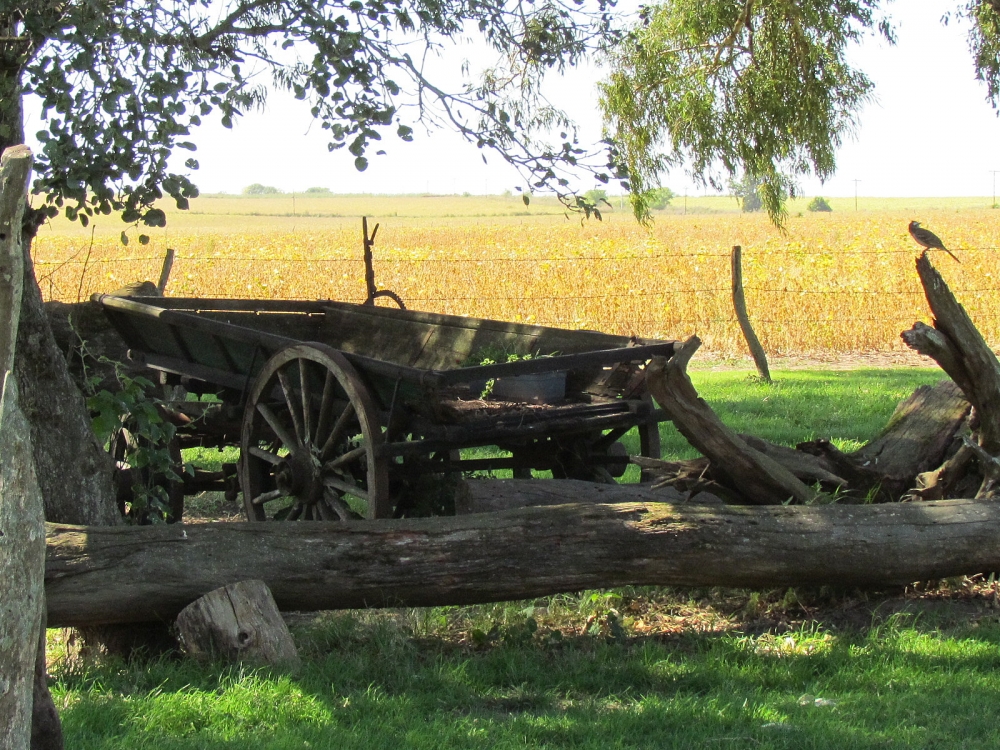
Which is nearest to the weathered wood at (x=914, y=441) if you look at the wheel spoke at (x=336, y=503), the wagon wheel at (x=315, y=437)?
the wagon wheel at (x=315, y=437)

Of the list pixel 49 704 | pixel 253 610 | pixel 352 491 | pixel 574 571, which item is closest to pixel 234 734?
pixel 253 610

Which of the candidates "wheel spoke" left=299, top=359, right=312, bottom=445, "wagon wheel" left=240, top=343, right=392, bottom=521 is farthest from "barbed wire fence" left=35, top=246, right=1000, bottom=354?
"wheel spoke" left=299, top=359, right=312, bottom=445

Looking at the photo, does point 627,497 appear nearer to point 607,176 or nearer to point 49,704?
point 607,176

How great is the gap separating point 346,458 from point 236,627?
1.56m

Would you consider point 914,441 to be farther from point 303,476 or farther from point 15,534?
point 15,534

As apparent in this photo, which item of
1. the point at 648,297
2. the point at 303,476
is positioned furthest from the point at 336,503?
the point at 648,297

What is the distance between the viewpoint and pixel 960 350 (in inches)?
196

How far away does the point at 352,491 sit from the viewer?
5422 millimetres

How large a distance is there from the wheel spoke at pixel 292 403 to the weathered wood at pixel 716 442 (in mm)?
1998

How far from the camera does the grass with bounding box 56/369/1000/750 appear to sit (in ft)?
11.5

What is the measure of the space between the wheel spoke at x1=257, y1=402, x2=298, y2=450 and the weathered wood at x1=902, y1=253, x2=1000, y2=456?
3.22m

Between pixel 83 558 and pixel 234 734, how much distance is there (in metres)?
1.07

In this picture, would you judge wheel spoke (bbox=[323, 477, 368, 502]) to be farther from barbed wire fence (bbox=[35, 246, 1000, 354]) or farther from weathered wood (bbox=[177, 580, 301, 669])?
barbed wire fence (bbox=[35, 246, 1000, 354])

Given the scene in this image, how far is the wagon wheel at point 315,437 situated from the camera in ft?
17.4
